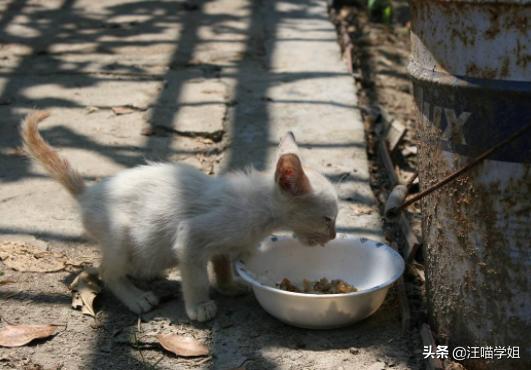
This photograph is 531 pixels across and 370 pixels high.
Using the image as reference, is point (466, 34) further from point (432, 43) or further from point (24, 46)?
point (24, 46)

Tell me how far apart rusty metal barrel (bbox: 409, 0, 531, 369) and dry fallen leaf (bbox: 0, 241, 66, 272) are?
1.64 meters

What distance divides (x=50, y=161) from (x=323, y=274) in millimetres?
1303

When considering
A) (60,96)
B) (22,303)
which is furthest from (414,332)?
(60,96)

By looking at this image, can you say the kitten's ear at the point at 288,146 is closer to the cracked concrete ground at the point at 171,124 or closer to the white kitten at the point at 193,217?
the white kitten at the point at 193,217

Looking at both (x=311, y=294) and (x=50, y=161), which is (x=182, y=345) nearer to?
(x=311, y=294)

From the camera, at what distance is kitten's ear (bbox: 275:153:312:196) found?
293 centimetres

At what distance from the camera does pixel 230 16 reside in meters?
7.63

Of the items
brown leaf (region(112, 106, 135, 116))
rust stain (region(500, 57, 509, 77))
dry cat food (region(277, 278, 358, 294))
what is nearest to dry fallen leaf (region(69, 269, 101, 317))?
dry cat food (region(277, 278, 358, 294))

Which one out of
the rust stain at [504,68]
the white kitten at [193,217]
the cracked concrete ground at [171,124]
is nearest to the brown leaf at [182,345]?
the cracked concrete ground at [171,124]

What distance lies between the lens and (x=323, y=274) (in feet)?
11.3

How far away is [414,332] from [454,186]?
697 mm

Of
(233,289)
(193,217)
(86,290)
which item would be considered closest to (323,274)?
(233,289)

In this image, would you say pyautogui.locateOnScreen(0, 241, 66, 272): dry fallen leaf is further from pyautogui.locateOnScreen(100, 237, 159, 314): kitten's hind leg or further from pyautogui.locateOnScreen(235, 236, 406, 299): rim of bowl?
pyautogui.locateOnScreen(235, 236, 406, 299): rim of bowl

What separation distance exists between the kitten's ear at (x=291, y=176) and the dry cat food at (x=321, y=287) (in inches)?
16.0
